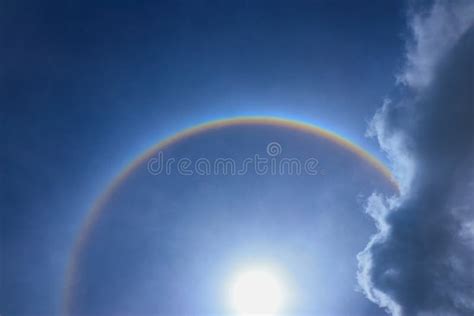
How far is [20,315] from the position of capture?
911cm

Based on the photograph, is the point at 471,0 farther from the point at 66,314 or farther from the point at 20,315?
the point at 20,315

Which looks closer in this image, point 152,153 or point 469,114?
point 469,114

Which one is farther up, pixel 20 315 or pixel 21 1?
pixel 21 1

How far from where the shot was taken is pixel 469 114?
30.7 feet

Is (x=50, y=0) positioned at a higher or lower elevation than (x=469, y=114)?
higher

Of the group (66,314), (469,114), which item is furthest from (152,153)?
(469,114)

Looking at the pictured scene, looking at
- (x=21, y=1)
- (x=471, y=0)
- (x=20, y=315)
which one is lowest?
(x=20, y=315)

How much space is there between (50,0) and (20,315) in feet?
24.0

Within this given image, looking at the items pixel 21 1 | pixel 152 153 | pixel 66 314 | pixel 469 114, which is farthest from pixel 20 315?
pixel 469 114

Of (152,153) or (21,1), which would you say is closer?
(21,1)

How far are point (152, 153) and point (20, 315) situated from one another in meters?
4.75

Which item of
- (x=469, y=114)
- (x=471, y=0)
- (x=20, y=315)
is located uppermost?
(x=471, y=0)

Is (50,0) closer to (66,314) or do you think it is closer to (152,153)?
(152,153)

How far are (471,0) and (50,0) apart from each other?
9.65 meters
